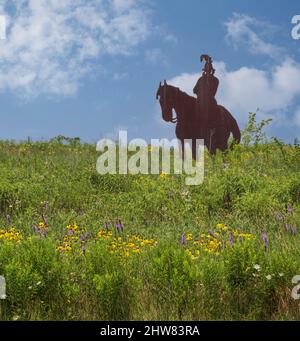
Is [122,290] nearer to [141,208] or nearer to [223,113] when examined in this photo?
[141,208]

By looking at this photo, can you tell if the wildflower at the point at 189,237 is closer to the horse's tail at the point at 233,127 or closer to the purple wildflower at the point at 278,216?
the purple wildflower at the point at 278,216

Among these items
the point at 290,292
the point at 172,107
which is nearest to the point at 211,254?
the point at 290,292

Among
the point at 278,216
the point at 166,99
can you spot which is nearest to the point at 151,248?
the point at 278,216

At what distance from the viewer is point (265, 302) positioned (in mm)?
6238

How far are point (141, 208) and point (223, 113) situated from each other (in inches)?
426

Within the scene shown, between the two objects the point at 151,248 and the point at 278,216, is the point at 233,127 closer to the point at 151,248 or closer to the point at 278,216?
the point at 278,216

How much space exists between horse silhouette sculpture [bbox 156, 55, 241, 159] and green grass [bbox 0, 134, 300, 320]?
146 centimetres

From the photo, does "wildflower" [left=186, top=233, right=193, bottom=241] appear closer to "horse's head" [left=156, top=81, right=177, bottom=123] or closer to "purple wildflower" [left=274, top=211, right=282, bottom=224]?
"purple wildflower" [left=274, top=211, right=282, bottom=224]

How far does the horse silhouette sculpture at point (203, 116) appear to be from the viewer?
2230cm

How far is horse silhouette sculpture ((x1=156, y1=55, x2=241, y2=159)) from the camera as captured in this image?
73.2 ft

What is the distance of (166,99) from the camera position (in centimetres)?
2214

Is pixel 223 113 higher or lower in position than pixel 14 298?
higher

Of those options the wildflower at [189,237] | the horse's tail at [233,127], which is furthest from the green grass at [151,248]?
the horse's tail at [233,127]

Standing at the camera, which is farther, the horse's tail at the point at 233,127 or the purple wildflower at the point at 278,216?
the horse's tail at the point at 233,127
